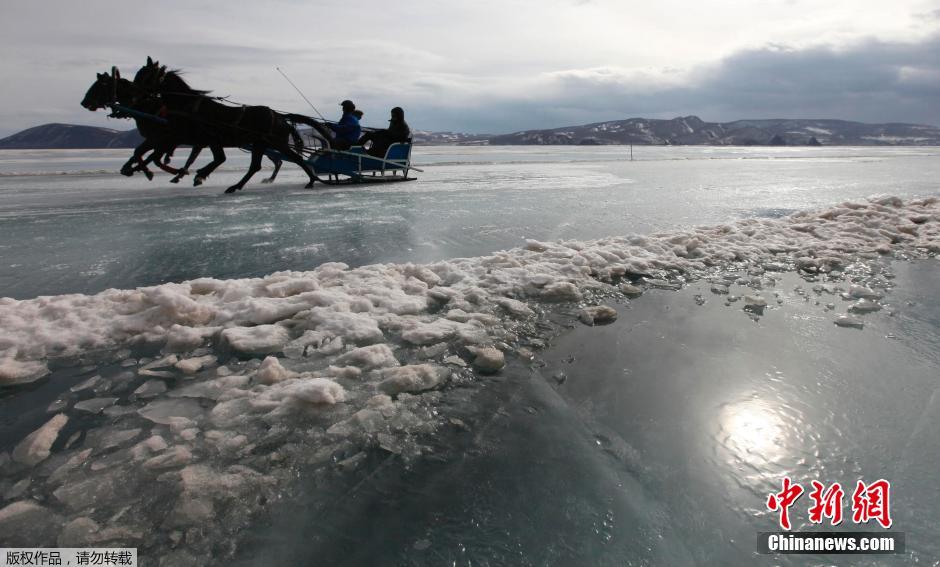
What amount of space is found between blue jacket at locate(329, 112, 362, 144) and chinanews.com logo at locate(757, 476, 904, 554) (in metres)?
11.3

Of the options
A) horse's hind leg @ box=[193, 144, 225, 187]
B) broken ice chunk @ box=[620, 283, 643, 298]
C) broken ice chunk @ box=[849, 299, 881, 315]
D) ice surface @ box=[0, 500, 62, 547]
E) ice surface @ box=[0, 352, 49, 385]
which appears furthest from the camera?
horse's hind leg @ box=[193, 144, 225, 187]

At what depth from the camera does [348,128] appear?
11336 mm

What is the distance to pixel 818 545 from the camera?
4.68 ft

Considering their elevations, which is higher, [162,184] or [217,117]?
[217,117]

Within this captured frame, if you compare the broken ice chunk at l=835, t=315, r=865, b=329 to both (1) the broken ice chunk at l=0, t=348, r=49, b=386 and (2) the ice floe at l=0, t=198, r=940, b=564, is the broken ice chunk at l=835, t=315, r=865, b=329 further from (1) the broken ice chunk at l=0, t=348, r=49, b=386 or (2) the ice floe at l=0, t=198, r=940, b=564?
(1) the broken ice chunk at l=0, t=348, r=49, b=386

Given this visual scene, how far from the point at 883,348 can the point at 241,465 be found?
3.34m

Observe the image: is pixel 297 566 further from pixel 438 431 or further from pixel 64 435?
pixel 64 435

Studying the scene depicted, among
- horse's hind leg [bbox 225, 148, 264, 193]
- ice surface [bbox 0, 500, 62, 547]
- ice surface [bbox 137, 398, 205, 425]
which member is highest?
horse's hind leg [bbox 225, 148, 264, 193]

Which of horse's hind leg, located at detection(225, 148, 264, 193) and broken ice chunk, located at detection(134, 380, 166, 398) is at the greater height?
horse's hind leg, located at detection(225, 148, 264, 193)

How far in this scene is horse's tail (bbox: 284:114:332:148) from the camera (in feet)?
33.6

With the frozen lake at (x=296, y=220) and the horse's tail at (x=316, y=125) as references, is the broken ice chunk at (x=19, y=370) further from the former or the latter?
the horse's tail at (x=316, y=125)

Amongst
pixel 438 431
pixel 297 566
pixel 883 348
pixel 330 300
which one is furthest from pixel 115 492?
pixel 883 348

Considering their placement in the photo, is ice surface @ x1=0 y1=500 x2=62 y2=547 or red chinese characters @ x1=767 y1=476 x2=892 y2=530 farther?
red chinese characters @ x1=767 y1=476 x2=892 y2=530

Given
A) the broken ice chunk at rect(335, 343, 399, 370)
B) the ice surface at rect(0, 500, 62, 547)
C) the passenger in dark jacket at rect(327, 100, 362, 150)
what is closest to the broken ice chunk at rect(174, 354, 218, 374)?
the broken ice chunk at rect(335, 343, 399, 370)
